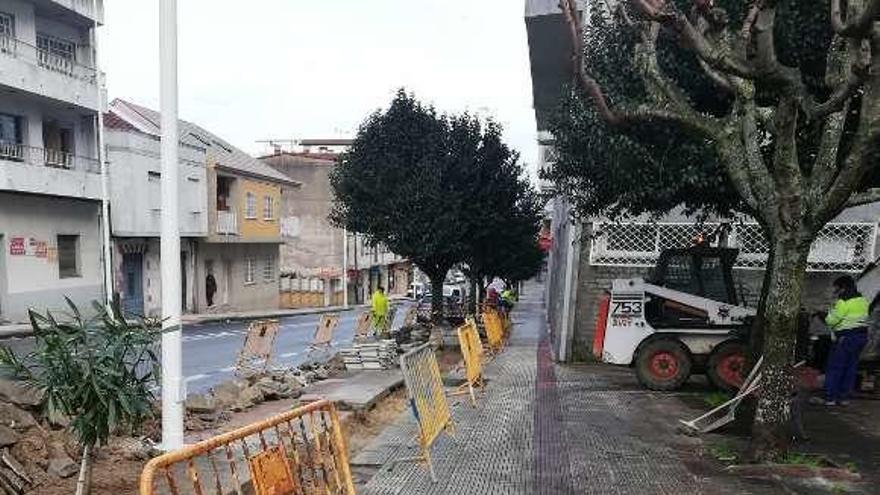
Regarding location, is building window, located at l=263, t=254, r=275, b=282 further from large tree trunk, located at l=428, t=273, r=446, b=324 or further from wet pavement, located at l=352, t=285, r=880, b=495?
wet pavement, located at l=352, t=285, r=880, b=495

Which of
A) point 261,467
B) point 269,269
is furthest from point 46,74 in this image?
point 261,467

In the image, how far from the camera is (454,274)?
64500 millimetres

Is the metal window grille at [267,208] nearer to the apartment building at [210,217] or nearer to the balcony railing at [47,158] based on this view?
the apartment building at [210,217]

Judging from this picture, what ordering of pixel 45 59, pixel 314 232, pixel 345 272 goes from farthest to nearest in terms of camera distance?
pixel 314 232, pixel 345 272, pixel 45 59

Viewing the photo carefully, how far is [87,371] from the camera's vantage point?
456 cm

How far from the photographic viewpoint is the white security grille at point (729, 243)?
42.9ft

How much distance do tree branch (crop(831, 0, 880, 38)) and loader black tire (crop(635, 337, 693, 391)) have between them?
20.8ft

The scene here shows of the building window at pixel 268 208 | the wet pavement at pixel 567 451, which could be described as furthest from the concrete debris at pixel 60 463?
the building window at pixel 268 208

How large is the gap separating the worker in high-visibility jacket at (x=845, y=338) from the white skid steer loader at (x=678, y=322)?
4.36 ft

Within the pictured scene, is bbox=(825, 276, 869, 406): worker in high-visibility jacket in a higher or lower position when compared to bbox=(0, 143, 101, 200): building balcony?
lower

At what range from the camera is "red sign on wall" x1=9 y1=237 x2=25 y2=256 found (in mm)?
21475

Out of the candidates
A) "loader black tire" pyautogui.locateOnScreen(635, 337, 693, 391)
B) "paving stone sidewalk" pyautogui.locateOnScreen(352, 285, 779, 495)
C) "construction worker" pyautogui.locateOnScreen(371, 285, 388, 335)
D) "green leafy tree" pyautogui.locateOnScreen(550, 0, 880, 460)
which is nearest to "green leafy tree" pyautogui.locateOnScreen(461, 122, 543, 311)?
"construction worker" pyautogui.locateOnScreen(371, 285, 388, 335)

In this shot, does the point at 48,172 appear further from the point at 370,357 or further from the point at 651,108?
the point at 651,108

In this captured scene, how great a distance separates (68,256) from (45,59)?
21.6 feet
